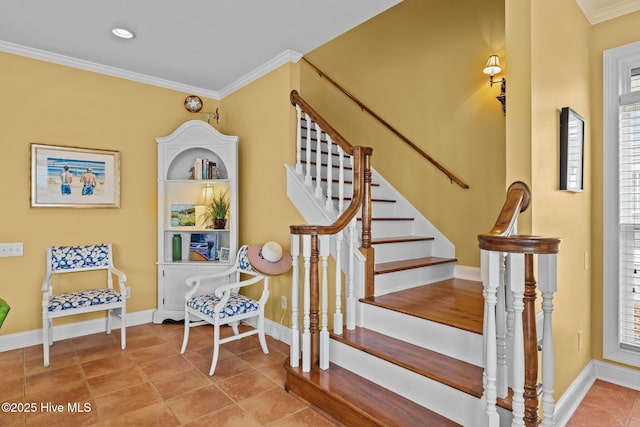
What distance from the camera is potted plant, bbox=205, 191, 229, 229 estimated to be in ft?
12.8

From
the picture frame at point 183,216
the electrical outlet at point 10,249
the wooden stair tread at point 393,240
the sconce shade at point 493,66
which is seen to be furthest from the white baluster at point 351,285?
the electrical outlet at point 10,249

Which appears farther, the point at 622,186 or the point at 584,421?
the point at 622,186

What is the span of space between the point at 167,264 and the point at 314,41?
2.66 m

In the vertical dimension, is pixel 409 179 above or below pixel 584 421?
above

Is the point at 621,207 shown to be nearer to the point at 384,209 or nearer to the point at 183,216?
the point at 384,209

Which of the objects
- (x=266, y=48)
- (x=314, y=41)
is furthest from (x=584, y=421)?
(x=266, y=48)

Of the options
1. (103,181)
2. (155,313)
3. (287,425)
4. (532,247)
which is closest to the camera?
(532,247)

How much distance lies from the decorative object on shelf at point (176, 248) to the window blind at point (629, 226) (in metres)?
3.99

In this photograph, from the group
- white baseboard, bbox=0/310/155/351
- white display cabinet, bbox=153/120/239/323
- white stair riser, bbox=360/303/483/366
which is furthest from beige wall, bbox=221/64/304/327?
white baseboard, bbox=0/310/155/351

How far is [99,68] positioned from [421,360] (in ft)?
12.9

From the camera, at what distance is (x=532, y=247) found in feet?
4.60

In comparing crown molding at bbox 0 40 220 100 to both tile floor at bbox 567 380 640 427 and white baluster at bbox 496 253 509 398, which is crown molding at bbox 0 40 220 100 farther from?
tile floor at bbox 567 380 640 427

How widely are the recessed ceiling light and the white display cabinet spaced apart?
1006 mm

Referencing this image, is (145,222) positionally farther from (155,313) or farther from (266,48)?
(266,48)
